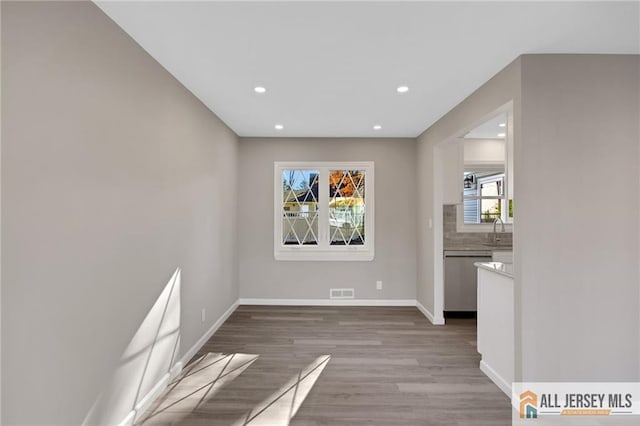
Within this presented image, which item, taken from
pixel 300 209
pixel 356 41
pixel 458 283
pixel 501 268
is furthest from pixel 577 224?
pixel 300 209

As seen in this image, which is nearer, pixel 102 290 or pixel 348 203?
pixel 102 290

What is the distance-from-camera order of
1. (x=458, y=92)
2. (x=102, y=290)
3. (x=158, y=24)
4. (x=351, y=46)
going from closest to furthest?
1. (x=102, y=290)
2. (x=158, y=24)
3. (x=351, y=46)
4. (x=458, y=92)

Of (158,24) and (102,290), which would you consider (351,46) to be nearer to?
(158,24)

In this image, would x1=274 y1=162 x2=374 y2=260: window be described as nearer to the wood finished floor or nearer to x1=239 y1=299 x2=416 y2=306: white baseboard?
x1=239 y1=299 x2=416 y2=306: white baseboard

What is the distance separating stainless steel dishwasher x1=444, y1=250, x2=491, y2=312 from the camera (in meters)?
4.32

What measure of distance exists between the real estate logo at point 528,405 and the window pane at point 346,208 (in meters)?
2.93

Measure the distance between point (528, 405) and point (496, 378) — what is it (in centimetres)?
38

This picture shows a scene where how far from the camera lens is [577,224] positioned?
90.2 inches

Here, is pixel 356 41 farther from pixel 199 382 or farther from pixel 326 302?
pixel 326 302

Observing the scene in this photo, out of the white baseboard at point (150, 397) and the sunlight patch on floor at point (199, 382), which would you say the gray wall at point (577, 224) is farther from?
the white baseboard at point (150, 397)

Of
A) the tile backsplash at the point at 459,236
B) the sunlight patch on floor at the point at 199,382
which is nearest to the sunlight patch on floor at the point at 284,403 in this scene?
the sunlight patch on floor at the point at 199,382

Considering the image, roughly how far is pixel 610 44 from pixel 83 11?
3.23 meters

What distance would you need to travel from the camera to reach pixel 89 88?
1.70m

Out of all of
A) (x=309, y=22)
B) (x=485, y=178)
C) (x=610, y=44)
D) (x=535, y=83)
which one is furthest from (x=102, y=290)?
(x=485, y=178)
